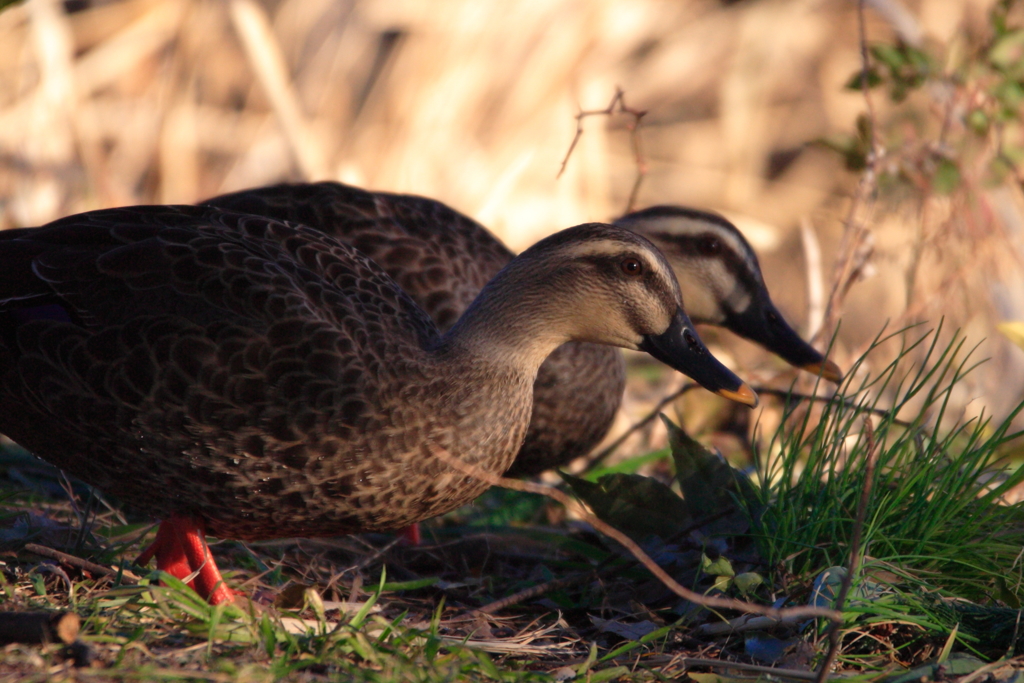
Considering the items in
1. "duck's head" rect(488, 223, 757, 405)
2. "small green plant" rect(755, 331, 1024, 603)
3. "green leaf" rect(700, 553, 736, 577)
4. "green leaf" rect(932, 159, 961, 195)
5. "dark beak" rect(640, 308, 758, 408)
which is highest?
"green leaf" rect(932, 159, 961, 195)

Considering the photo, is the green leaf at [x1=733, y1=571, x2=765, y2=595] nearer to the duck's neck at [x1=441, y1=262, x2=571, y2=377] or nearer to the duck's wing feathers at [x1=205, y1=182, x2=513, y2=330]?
the duck's neck at [x1=441, y1=262, x2=571, y2=377]

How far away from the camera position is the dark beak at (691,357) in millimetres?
2947

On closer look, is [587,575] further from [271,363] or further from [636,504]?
[271,363]

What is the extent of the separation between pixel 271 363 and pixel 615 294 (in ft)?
3.08

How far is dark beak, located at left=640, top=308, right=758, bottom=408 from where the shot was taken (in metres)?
2.95

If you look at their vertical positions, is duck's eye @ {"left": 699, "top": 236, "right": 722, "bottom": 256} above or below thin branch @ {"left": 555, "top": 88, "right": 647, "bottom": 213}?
below

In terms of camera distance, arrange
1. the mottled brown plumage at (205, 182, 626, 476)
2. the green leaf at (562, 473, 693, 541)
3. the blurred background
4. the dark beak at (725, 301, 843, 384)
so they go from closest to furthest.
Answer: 1. the green leaf at (562, 473, 693, 541)
2. the mottled brown plumage at (205, 182, 626, 476)
3. the dark beak at (725, 301, 843, 384)
4. the blurred background

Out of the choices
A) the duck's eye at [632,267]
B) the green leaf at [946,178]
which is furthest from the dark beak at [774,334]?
the duck's eye at [632,267]

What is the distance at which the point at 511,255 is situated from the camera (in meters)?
4.19

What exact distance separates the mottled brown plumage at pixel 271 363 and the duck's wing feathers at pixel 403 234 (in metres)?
0.77

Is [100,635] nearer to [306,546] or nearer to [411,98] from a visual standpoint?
[306,546]

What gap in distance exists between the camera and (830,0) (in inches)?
307

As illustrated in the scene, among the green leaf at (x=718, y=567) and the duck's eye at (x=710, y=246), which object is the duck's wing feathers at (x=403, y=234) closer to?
the duck's eye at (x=710, y=246)

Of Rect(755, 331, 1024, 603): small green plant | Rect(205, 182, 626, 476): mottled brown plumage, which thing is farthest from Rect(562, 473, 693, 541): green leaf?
Rect(205, 182, 626, 476): mottled brown plumage
